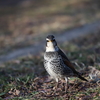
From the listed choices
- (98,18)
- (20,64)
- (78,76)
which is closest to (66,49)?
(20,64)

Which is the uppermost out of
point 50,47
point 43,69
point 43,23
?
point 43,23

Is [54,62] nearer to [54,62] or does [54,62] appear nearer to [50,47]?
[54,62]

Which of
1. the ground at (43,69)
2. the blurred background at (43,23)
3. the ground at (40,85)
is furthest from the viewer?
the blurred background at (43,23)

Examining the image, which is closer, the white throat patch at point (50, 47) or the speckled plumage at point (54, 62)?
the speckled plumage at point (54, 62)

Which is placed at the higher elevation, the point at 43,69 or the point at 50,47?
the point at 50,47

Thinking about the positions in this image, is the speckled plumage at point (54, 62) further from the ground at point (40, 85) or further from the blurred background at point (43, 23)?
the blurred background at point (43, 23)

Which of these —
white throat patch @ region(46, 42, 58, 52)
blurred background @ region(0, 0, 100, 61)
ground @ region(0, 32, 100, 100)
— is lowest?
ground @ region(0, 32, 100, 100)

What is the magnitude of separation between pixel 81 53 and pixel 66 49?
4.80 feet

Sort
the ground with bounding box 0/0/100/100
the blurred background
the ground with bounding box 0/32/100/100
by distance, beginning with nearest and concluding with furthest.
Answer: the ground with bounding box 0/32/100/100
the ground with bounding box 0/0/100/100
the blurred background

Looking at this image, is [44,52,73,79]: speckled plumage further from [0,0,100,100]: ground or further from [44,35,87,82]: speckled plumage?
[0,0,100,100]: ground

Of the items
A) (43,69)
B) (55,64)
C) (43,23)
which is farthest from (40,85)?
(43,23)

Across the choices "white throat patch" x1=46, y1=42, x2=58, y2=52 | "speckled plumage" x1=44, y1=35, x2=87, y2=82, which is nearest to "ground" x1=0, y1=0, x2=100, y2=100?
"speckled plumage" x1=44, y1=35, x2=87, y2=82

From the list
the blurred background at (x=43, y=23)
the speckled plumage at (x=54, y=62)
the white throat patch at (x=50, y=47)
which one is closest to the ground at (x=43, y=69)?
the blurred background at (x=43, y=23)

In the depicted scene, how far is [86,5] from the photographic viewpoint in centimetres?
2320
